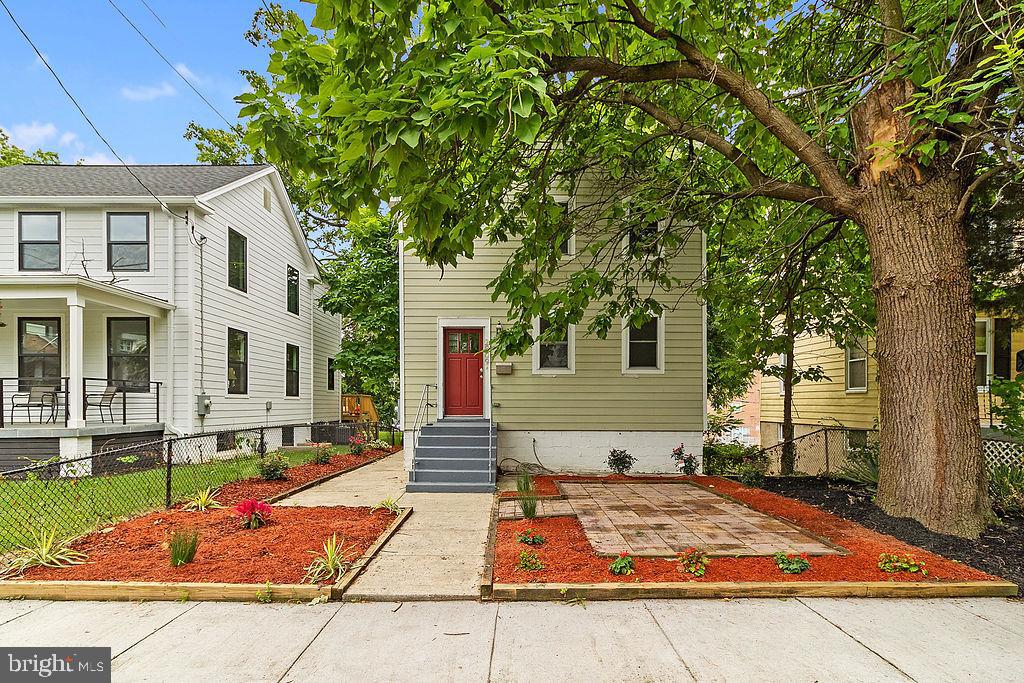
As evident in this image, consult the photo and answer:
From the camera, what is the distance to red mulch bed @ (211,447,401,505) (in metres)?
7.82

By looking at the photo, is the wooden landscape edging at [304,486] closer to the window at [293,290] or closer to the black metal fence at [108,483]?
the black metal fence at [108,483]

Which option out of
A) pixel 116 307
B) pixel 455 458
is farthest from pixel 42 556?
pixel 116 307

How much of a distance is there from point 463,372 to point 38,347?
8.78 meters

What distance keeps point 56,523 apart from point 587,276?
657 cm

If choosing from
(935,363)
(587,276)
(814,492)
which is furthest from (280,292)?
(935,363)

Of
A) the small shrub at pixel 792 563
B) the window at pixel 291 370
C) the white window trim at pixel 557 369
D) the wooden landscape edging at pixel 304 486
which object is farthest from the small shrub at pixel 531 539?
the window at pixel 291 370

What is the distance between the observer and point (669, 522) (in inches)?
251

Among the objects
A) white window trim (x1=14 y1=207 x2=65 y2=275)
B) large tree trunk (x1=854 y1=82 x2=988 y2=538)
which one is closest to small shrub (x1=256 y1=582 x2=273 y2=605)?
large tree trunk (x1=854 y1=82 x2=988 y2=538)

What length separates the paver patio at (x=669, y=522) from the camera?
5258mm

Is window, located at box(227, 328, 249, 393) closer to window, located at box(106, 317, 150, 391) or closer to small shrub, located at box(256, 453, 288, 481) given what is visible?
window, located at box(106, 317, 150, 391)

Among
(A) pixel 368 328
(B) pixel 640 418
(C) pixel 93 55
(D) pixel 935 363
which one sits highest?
(C) pixel 93 55

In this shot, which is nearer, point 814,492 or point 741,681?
point 741,681

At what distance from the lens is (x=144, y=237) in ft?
39.6

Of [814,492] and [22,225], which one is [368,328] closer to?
[22,225]
